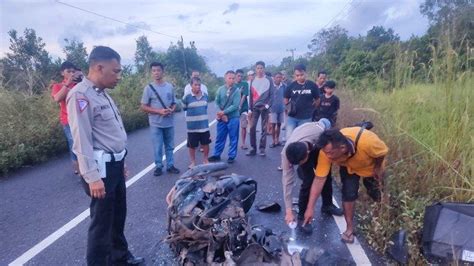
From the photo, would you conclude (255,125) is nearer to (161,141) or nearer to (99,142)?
(161,141)

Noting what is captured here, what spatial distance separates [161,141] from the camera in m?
6.07

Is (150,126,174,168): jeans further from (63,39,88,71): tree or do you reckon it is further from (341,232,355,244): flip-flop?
(63,39,88,71): tree

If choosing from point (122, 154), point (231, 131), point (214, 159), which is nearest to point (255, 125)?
point (231, 131)

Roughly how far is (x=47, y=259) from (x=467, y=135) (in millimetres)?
4648

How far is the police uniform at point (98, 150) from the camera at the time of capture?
2.57 meters

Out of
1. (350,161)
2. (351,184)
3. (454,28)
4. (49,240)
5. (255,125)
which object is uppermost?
(454,28)

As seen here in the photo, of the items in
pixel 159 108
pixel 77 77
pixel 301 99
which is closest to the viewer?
pixel 77 77

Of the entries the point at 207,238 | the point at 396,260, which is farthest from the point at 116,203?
the point at 396,260

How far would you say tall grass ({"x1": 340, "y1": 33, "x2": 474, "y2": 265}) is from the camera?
346 centimetres

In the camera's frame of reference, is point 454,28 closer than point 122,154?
No

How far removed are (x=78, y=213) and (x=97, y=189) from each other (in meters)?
2.20

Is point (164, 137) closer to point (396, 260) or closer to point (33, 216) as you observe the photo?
point (33, 216)

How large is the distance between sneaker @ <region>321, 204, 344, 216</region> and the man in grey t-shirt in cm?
285

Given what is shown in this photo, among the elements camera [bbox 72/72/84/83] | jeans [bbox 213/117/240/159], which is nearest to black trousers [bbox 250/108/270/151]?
jeans [bbox 213/117/240/159]
